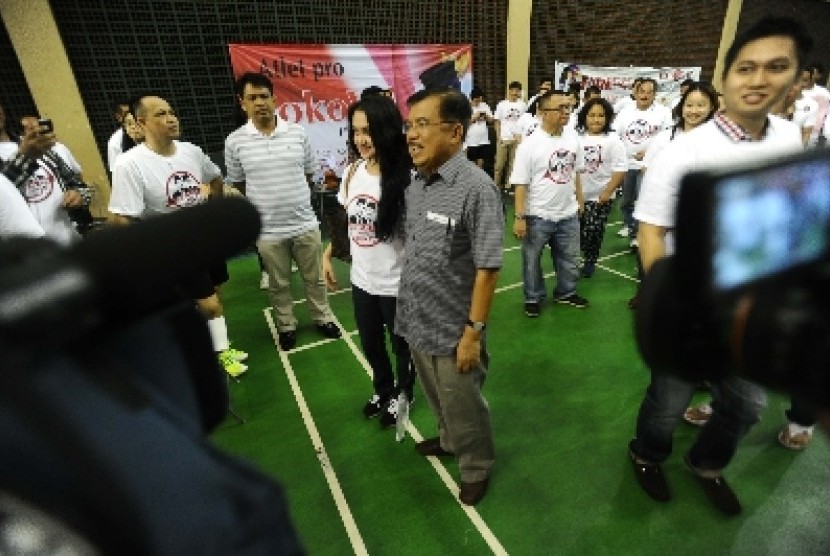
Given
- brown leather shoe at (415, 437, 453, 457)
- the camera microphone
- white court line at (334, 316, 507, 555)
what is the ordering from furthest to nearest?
1. brown leather shoe at (415, 437, 453, 457)
2. white court line at (334, 316, 507, 555)
3. the camera microphone

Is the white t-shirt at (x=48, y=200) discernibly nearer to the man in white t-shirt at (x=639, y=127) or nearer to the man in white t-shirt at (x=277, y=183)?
the man in white t-shirt at (x=277, y=183)

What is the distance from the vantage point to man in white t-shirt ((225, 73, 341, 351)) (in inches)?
125

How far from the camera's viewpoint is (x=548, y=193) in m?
3.71

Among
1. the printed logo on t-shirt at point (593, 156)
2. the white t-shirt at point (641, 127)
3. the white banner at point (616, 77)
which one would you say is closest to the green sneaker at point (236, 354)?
the printed logo on t-shirt at point (593, 156)

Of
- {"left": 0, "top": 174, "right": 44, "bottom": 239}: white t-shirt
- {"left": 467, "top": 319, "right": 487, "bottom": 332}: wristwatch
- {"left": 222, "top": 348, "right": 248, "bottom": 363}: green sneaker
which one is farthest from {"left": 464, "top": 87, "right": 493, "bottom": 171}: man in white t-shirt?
{"left": 0, "top": 174, "right": 44, "bottom": 239}: white t-shirt

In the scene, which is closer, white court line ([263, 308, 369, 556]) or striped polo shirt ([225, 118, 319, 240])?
white court line ([263, 308, 369, 556])

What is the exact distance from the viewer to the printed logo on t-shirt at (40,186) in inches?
120

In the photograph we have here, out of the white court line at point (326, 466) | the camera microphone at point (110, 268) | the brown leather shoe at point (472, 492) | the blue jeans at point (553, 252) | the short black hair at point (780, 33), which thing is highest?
the short black hair at point (780, 33)

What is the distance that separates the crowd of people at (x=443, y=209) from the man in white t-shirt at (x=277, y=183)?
0.04 feet

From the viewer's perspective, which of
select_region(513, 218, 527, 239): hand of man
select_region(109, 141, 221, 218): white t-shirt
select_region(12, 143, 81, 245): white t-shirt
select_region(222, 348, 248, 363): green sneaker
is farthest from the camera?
select_region(513, 218, 527, 239): hand of man

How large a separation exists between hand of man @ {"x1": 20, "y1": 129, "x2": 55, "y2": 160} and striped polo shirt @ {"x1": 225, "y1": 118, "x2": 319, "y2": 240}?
1.11 metres

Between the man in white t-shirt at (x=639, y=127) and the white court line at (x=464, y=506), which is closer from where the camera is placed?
the white court line at (x=464, y=506)

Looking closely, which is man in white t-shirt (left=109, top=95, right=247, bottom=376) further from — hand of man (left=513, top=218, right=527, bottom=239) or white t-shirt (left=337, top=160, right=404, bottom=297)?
hand of man (left=513, top=218, right=527, bottom=239)

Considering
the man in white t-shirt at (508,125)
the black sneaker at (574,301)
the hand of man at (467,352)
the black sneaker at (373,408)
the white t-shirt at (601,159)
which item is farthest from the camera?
the man in white t-shirt at (508,125)
